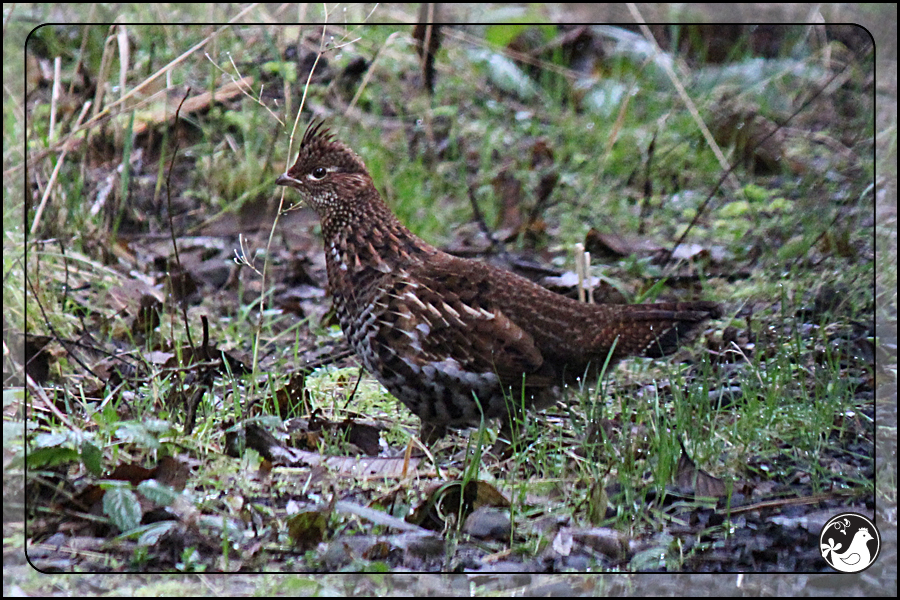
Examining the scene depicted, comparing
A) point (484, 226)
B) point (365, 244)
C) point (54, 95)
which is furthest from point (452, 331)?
point (54, 95)

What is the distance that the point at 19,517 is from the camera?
3.05 metres

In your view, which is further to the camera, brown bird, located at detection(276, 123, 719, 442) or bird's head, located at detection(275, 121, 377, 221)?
bird's head, located at detection(275, 121, 377, 221)

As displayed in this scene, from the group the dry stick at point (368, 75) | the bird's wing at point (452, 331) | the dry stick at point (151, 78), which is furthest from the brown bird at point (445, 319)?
the dry stick at point (368, 75)

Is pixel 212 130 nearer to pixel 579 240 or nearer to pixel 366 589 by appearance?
pixel 579 240

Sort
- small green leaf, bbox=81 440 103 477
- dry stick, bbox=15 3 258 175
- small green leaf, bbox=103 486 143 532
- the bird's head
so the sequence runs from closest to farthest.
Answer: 1. small green leaf, bbox=103 486 143 532
2. small green leaf, bbox=81 440 103 477
3. the bird's head
4. dry stick, bbox=15 3 258 175

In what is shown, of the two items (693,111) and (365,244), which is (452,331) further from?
(693,111)

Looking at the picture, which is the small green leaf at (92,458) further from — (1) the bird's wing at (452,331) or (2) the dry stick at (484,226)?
(2) the dry stick at (484,226)

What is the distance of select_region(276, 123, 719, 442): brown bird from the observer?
358cm

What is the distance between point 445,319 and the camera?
143 inches

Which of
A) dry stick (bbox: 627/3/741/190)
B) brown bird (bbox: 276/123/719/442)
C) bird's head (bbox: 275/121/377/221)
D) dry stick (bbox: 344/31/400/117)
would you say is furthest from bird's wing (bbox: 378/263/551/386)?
dry stick (bbox: 627/3/741/190)

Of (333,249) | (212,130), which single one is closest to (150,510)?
(333,249)

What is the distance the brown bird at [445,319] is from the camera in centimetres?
358

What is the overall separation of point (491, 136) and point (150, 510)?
306cm

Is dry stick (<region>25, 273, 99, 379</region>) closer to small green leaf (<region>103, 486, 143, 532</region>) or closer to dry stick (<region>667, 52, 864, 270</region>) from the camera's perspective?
small green leaf (<region>103, 486, 143, 532</region>)
